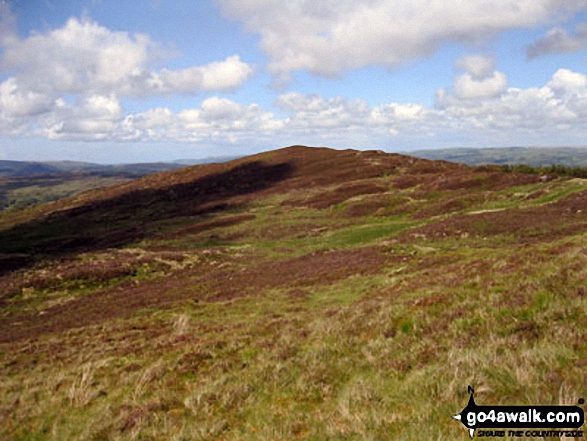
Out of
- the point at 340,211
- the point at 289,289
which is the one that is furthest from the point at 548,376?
the point at 340,211

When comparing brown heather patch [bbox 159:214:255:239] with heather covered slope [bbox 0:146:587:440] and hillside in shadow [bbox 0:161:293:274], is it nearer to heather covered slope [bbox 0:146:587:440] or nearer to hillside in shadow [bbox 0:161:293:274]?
heather covered slope [bbox 0:146:587:440]

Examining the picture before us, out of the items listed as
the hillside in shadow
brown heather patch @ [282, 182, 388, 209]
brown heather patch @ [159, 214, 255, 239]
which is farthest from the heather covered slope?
brown heather patch @ [282, 182, 388, 209]

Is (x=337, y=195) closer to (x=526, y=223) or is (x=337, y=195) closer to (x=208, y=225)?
(x=208, y=225)

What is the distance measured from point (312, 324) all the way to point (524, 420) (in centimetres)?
1015

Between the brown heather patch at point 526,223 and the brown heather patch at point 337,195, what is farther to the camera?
the brown heather patch at point 337,195

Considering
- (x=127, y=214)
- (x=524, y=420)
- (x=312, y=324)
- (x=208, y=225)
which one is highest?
(x=524, y=420)

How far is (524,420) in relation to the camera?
17.0ft

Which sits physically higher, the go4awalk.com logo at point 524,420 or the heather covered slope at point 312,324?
the go4awalk.com logo at point 524,420

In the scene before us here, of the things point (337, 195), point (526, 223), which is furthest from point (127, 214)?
point (526, 223)

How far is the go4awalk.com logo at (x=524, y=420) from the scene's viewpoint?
4.81 meters

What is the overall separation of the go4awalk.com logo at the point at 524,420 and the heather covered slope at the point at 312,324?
250 millimetres

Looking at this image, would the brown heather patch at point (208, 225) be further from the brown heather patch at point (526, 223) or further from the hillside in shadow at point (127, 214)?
the brown heather patch at point (526, 223)

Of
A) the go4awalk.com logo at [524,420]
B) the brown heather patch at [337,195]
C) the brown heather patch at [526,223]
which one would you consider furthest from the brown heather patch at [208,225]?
the go4awalk.com logo at [524,420]

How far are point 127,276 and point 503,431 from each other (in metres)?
39.1
